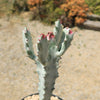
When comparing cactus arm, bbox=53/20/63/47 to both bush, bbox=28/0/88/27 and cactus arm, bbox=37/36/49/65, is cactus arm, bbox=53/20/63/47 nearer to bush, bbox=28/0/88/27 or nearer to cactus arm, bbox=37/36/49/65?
cactus arm, bbox=37/36/49/65

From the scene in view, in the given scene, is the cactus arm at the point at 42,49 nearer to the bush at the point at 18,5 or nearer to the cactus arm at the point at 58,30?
the cactus arm at the point at 58,30

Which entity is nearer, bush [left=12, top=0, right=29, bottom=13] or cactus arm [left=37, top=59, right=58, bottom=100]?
cactus arm [left=37, top=59, right=58, bottom=100]

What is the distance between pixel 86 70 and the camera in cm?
495

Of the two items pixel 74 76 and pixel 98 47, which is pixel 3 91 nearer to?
pixel 74 76

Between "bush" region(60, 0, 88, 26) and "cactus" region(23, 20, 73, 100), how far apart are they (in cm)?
432

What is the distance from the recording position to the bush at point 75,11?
6754 mm

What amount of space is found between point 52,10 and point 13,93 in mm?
4010

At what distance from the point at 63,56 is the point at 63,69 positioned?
602 millimetres

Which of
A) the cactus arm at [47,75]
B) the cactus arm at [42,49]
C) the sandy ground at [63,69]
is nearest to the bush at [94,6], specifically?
the sandy ground at [63,69]

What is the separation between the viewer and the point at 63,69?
494 cm

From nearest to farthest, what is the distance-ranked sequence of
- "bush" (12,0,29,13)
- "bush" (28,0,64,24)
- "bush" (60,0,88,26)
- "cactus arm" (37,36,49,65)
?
"cactus arm" (37,36,49,65)
"bush" (60,0,88,26)
"bush" (28,0,64,24)
"bush" (12,0,29,13)

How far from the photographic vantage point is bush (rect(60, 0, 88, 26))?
675cm

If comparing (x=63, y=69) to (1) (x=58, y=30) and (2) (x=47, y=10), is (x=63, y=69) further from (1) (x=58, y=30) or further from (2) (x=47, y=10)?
(2) (x=47, y=10)

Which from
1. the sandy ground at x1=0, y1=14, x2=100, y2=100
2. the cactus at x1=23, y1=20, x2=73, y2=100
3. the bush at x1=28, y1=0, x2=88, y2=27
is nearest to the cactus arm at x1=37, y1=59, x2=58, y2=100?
the cactus at x1=23, y1=20, x2=73, y2=100
